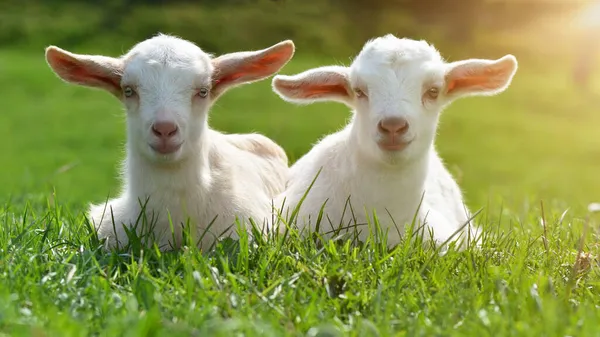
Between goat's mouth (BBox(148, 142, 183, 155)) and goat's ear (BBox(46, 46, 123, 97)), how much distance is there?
0.53m

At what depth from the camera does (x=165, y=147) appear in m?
4.45

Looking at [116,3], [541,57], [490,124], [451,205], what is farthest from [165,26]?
[451,205]

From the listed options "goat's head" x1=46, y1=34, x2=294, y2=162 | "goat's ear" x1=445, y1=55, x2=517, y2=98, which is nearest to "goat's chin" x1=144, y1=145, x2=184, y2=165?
"goat's head" x1=46, y1=34, x2=294, y2=162

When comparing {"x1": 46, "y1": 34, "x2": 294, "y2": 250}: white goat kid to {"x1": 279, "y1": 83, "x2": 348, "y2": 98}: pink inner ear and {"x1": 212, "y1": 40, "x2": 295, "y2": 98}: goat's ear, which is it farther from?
{"x1": 279, "y1": 83, "x2": 348, "y2": 98}: pink inner ear

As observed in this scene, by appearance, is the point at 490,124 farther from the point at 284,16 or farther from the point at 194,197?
the point at 194,197

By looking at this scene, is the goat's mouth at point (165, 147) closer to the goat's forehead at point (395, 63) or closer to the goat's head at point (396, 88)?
the goat's head at point (396, 88)

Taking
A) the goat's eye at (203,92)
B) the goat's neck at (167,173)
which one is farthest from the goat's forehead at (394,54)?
the goat's neck at (167,173)

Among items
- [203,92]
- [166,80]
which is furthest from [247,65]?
[166,80]

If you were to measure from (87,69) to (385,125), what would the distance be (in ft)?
5.17

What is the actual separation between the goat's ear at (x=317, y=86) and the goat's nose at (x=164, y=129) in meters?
0.94

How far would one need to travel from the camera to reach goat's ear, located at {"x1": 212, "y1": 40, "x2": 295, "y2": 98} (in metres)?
4.93

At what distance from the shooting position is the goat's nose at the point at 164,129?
437 centimetres

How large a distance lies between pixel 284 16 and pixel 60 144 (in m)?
13.0

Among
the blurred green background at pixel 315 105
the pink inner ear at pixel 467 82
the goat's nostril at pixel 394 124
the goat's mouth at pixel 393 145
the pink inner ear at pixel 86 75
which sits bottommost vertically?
the blurred green background at pixel 315 105
